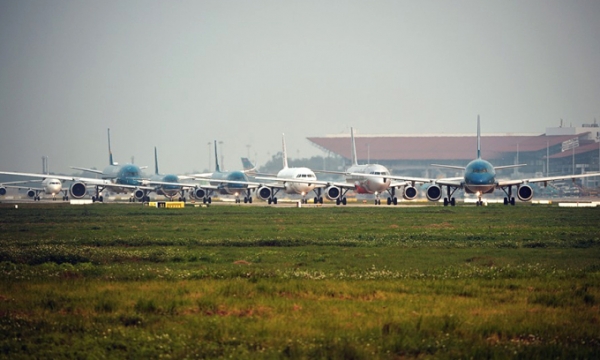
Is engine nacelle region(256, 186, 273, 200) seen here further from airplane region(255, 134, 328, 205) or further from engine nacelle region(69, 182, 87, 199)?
engine nacelle region(69, 182, 87, 199)

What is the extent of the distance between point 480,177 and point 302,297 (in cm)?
5119

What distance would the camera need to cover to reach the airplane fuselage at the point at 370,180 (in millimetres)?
78375

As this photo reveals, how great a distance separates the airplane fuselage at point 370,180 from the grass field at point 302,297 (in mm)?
41867

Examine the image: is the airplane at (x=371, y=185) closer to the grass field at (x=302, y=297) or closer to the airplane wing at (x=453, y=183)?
the airplane wing at (x=453, y=183)

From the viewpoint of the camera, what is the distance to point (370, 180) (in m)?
79.2

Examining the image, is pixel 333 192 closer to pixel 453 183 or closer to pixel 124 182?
pixel 453 183

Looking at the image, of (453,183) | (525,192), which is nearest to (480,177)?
(453,183)

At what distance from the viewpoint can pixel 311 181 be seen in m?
83.5

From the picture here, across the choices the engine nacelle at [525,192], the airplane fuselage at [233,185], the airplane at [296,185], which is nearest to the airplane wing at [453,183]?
the engine nacelle at [525,192]

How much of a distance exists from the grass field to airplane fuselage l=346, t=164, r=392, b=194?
41.9 meters

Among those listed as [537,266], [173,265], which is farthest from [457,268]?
[173,265]

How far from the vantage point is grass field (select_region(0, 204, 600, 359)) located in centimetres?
1416

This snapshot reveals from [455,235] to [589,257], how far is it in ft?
32.0

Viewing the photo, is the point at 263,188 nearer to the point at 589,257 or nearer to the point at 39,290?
the point at 589,257
